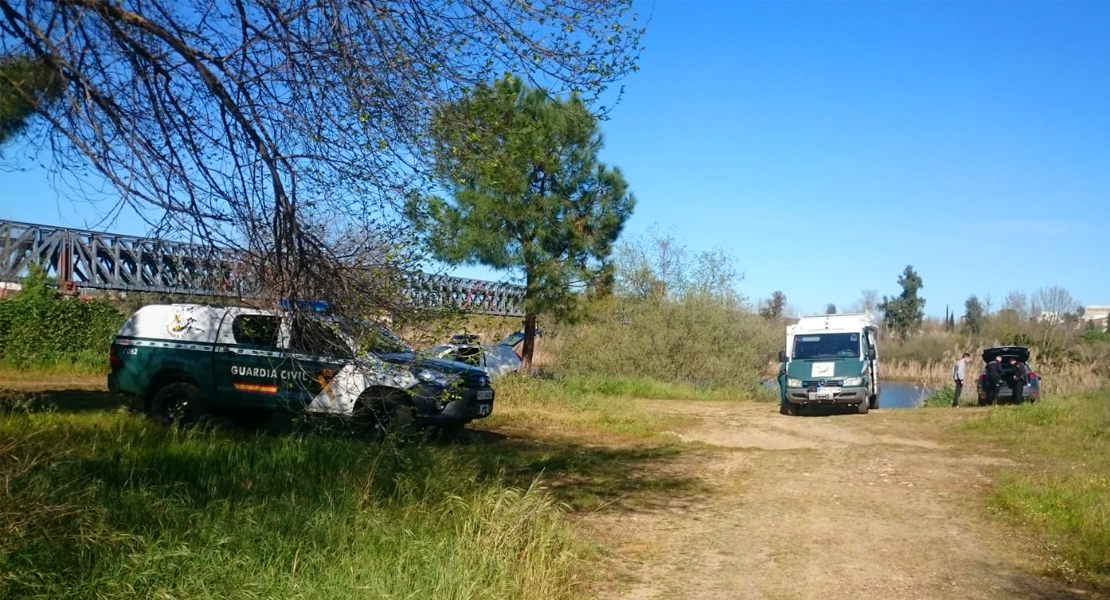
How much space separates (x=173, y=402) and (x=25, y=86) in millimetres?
6540

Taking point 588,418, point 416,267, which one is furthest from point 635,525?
point 588,418

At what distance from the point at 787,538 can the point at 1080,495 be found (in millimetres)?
3646

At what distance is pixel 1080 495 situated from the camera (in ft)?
31.3

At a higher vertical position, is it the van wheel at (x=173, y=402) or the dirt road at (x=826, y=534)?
the van wheel at (x=173, y=402)

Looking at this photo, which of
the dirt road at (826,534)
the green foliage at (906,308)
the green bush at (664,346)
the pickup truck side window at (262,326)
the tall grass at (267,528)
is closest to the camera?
the tall grass at (267,528)

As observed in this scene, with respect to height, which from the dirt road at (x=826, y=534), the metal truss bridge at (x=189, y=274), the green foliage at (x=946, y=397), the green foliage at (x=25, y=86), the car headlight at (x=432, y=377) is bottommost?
the dirt road at (x=826, y=534)

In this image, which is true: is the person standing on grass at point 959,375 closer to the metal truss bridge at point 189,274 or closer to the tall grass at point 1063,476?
the tall grass at point 1063,476

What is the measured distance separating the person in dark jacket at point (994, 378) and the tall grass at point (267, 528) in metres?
19.3

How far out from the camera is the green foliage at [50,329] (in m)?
21.6

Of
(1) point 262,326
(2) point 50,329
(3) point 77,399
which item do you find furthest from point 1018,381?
(2) point 50,329

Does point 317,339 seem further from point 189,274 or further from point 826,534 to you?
point 826,534

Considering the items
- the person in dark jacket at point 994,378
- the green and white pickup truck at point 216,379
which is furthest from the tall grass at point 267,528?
the person in dark jacket at point 994,378

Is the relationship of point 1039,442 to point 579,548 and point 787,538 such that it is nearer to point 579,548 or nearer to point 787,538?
point 787,538

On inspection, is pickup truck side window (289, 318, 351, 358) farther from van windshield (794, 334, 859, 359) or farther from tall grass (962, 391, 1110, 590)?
van windshield (794, 334, 859, 359)
